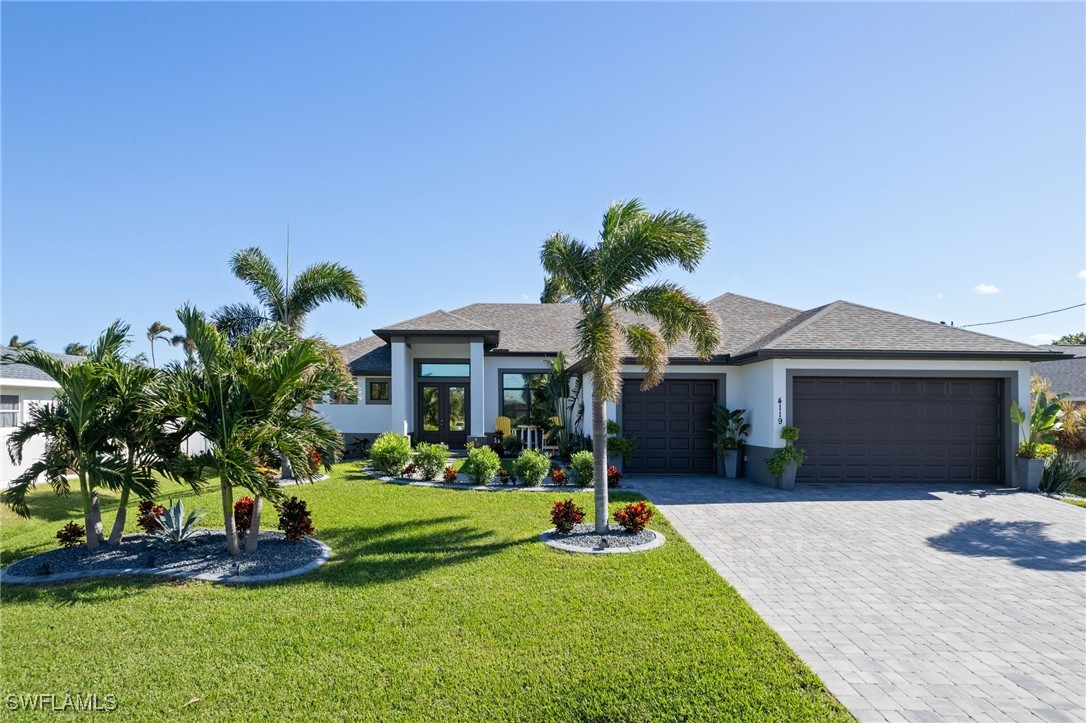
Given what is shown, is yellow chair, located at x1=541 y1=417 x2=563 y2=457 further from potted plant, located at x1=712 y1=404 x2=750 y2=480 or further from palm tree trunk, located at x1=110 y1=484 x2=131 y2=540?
palm tree trunk, located at x1=110 y1=484 x2=131 y2=540

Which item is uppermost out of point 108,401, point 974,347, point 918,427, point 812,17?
point 812,17

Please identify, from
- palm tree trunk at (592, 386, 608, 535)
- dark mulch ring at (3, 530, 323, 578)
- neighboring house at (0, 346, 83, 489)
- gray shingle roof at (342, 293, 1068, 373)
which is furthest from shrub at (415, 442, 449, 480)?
neighboring house at (0, 346, 83, 489)

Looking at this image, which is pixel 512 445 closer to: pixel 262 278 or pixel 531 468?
pixel 531 468

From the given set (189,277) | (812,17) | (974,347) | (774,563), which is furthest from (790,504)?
(189,277)

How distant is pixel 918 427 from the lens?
12.5 m

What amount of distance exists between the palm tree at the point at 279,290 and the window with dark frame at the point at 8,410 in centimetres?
696

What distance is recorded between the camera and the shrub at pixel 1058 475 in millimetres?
11758

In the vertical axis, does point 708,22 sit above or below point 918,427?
above

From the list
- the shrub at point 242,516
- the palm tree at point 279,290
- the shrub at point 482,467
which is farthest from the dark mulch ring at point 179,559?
the palm tree at point 279,290

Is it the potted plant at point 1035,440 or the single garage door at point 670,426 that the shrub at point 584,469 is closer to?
the single garage door at point 670,426

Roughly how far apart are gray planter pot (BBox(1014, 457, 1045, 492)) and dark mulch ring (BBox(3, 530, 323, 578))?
49.6ft

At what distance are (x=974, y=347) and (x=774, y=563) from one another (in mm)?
9330

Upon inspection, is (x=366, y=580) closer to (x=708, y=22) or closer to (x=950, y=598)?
(x=950, y=598)

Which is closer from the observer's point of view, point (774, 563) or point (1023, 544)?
point (774, 563)
